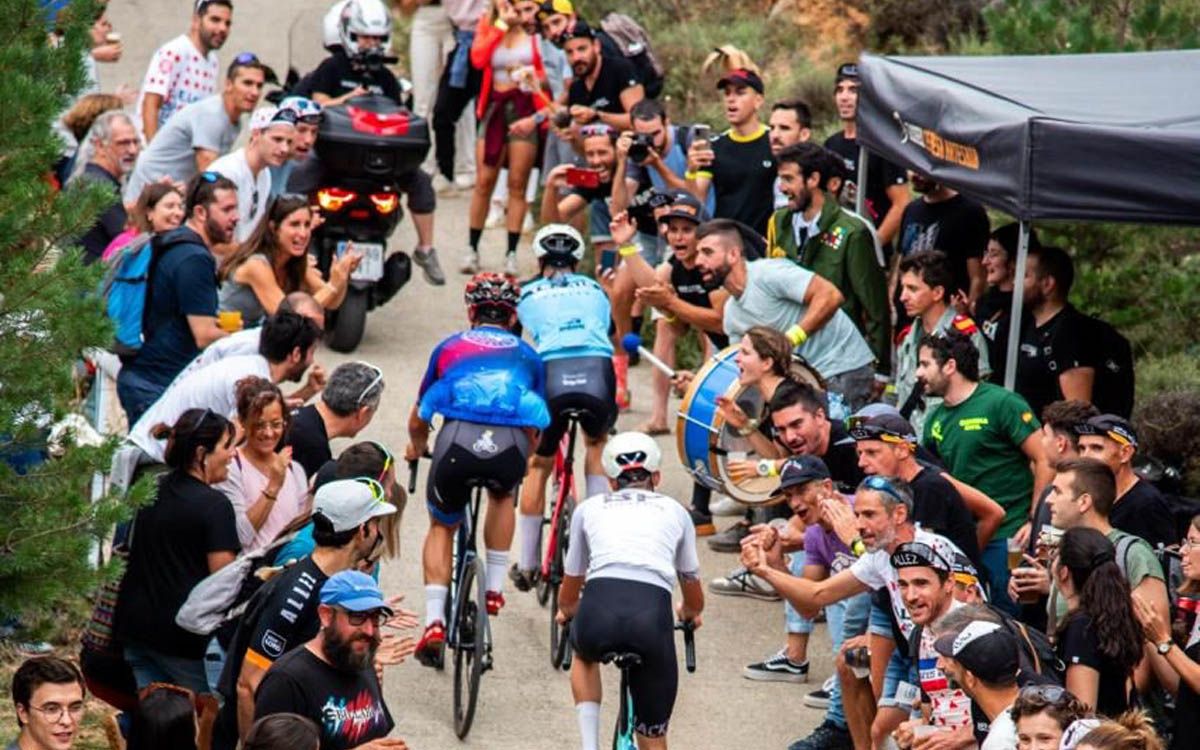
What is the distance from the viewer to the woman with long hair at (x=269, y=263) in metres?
11.3

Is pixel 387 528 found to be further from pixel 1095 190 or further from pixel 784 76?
pixel 784 76

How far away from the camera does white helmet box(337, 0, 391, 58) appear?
15.0m

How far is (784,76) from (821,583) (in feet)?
38.1

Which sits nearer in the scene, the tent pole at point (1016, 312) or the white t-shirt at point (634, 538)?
the white t-shirt at point (634, 538)

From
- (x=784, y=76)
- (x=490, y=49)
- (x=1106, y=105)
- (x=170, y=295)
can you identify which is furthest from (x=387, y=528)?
(x=784, y=76)

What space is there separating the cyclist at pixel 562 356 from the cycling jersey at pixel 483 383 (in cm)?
32

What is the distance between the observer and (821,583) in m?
8.76

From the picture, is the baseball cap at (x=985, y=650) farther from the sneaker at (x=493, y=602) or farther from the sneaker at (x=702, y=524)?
the sneaker at (x=702, y=524)

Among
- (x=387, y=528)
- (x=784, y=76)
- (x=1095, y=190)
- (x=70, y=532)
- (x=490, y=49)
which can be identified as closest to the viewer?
(x=70, y=532)

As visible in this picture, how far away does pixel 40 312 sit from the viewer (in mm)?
7148

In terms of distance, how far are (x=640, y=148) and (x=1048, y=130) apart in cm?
475

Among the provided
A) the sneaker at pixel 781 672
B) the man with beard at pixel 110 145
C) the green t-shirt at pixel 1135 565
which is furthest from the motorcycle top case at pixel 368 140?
the green t-shirt at pixel 1135 565

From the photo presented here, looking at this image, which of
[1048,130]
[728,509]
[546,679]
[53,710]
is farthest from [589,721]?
[728,509]

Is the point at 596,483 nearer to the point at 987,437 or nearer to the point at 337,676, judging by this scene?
the point at 987,437
